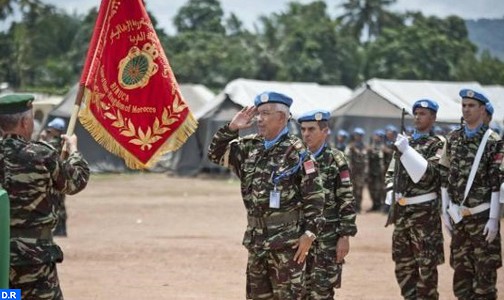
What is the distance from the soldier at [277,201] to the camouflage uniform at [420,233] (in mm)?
2566

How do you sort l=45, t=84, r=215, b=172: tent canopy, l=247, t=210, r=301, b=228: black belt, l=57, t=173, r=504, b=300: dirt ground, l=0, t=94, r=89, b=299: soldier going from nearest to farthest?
l=0, t=94, r=89, b=299: soldier
l=247, t=210, r=301, b=228: black belt
l=57, t=173, r=504, b=300: dirt ground
l=45, t=84, r=215, b=172: tent canopy

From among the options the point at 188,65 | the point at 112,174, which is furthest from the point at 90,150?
the point at 188,65

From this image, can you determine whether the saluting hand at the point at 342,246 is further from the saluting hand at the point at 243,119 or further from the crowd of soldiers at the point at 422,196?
the saluting hand at the point at 243,119

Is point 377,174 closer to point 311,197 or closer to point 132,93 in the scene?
point 132,93

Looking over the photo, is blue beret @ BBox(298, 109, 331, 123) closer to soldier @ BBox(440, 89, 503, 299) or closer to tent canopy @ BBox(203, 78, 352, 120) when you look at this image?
soldier @ BBox(440, 89, 503, 299)

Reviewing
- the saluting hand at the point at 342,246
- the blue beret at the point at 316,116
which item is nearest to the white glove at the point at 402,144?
the blue beret at the point at 316,116

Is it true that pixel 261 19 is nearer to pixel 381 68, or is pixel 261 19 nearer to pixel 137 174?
pixel 381 68

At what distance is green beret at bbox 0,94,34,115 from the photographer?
6.67 metres

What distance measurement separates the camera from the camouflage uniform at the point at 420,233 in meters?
9.62

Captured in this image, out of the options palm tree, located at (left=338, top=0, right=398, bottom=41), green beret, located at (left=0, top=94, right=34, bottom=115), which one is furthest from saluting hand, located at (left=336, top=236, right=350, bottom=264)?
palm tree, located at (left=338, top=0, right=398, bottom=41)

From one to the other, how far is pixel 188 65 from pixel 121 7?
5433 cm

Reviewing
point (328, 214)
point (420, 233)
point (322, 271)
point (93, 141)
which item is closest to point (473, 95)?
point (420, 233)

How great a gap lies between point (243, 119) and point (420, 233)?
10.1 feet

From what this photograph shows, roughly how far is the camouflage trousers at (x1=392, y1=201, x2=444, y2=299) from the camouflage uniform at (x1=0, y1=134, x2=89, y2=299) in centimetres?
413
